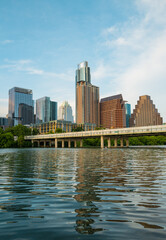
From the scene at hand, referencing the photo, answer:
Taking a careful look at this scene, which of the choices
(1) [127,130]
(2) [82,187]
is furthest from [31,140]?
(2) [82,187]

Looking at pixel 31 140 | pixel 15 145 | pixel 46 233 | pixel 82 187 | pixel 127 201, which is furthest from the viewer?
pixel 31 140

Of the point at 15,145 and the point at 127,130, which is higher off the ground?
the point at 127,130

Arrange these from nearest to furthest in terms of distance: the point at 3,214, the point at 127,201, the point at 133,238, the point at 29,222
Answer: the point at 133,238 < the point at 29,222 < the point at 3,214 < the point at 127,201

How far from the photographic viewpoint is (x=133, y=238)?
16.6ft

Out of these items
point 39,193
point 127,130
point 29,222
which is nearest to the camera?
point 29,222

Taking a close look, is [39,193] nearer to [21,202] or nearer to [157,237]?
[21,202]

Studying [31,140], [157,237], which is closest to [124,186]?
[157,237]

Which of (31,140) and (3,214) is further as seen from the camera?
(31,140)

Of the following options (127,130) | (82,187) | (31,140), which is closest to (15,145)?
(31,140)

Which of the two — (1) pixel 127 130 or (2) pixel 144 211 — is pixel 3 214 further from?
(1) pixel 127 130

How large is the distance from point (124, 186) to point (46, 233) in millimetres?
6966

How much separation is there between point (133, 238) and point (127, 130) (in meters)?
107

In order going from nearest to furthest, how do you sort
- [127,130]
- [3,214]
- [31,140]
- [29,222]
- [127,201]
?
[29,222] → [3,214] → [127,201] → [127,130] → [31,140]

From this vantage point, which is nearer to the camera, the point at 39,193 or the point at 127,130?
the point at 39,193
